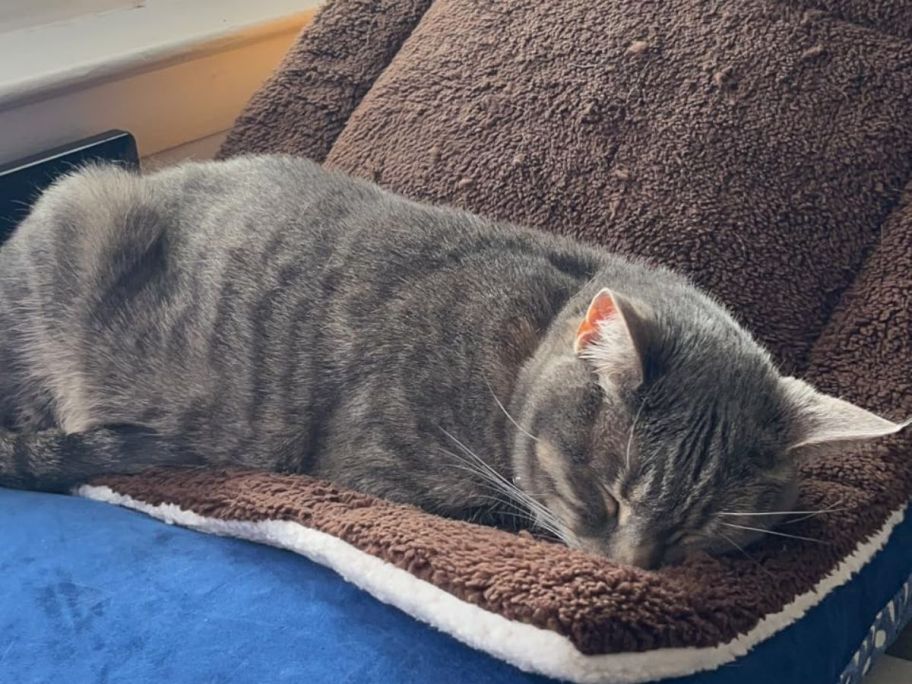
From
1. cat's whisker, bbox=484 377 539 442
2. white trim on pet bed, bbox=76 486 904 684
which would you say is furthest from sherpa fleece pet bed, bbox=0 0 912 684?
cat's whisker, bbox=484 377 539 442

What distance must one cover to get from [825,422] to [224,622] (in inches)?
20.3

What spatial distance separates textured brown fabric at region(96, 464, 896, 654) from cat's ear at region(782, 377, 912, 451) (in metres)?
0.08

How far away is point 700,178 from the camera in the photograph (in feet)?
3.76

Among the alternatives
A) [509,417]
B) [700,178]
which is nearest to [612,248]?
[700,178]

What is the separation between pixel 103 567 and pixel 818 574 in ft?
1.98

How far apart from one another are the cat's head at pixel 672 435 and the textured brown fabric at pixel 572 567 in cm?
4

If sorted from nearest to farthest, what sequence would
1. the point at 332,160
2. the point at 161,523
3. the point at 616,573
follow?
the point at 616,573
the point at 161,523
the point at 332,160

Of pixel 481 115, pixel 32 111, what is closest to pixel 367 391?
pixel 481 115

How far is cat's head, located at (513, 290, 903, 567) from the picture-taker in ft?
2.83

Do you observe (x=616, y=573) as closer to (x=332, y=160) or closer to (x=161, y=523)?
(x=161, y=523)

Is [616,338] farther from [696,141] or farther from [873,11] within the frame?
[873,11]

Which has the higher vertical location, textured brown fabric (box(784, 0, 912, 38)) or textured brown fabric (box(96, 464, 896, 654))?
textured brown fabric (box(784, 0, 912, 38))

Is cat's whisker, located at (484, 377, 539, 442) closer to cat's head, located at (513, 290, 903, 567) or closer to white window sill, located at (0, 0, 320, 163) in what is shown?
cat's head, located at (513, 290, 903, 567)

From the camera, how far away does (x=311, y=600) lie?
0.83 meters
